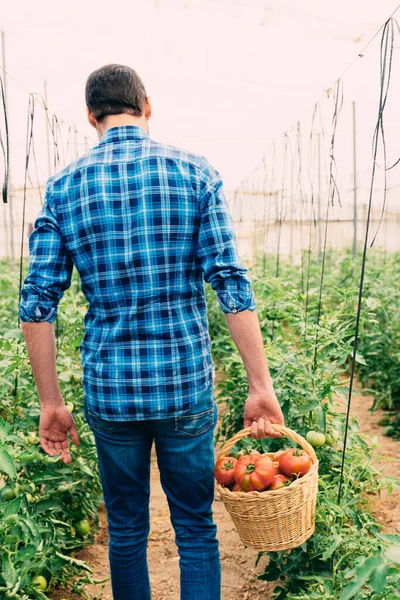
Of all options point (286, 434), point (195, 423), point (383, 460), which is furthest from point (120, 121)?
point (383, 460)

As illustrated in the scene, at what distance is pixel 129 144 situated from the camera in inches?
66.0

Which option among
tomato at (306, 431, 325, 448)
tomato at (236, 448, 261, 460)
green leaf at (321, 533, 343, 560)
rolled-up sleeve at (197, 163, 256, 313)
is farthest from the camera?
tomato at (306, 431, 325, 448)

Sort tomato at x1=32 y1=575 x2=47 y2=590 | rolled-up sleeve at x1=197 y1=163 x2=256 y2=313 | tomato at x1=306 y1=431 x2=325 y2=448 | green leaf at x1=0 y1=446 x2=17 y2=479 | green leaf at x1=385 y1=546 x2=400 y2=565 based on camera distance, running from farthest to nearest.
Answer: tomato at x1=306 y1=431 x2=325 y2=448 → tomato at x1=32 y1=575 x2=47 y2=590 → rolled-up sleeve at x1=197 y1=163 x2=256 y2=313 → green leaf at x1=0 y1=446 x2=17 y2=479 → green leaf at x1=385 y1=546 x2=400 y2=565

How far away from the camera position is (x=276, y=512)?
1681 mm

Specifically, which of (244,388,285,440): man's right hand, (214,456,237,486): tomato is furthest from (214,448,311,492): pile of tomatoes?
(244,388,285,440): man's right hand

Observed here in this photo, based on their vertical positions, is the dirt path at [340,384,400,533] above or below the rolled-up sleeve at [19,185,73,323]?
below

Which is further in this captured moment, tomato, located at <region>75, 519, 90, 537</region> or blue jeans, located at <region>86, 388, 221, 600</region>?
tomato, located at <region>75, 519, 90, 537</region>

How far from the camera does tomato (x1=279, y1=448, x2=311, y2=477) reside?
177 centimetres

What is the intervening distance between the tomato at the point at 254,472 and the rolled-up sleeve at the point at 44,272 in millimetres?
716

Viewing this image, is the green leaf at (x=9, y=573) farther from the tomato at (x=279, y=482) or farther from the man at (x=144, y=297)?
the tomato at (x=279, y=482)

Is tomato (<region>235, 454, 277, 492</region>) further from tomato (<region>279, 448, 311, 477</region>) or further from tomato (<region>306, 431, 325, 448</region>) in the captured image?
tomato (<region>306, 431, 325, 448</region>)


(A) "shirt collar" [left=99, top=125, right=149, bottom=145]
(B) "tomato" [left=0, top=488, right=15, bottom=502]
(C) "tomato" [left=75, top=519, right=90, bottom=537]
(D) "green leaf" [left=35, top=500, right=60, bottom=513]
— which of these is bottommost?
(C) "tomato" [left=75, top=519, right=90, bottom=537]

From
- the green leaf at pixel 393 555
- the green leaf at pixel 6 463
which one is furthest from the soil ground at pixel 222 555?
the green leaf at pixel 393 555

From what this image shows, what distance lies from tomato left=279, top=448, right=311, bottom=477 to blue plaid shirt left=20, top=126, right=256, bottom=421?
36 centimetres
